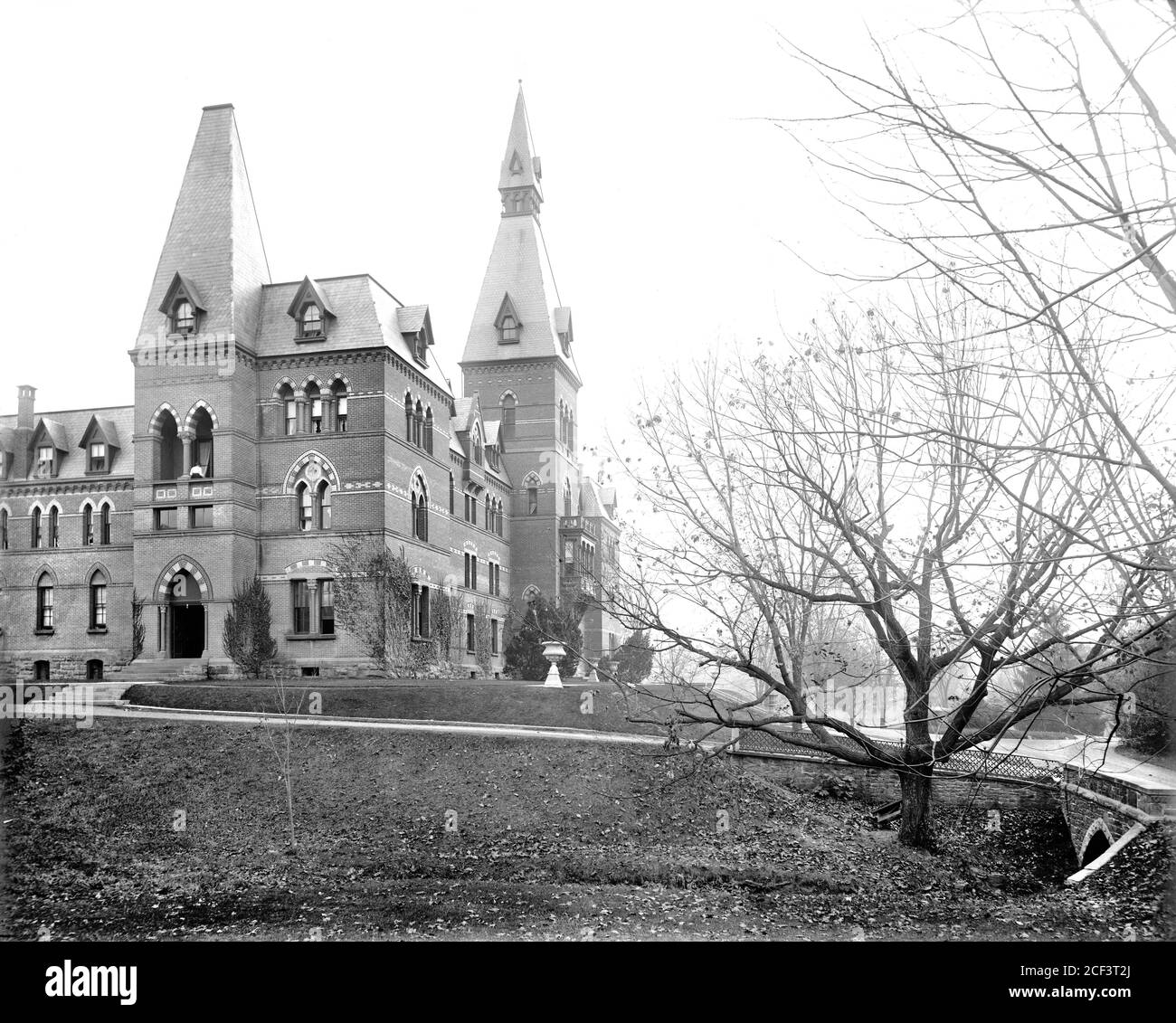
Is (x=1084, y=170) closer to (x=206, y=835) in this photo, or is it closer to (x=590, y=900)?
(x=590, y=900)

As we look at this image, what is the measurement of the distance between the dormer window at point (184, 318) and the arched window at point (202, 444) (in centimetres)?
256

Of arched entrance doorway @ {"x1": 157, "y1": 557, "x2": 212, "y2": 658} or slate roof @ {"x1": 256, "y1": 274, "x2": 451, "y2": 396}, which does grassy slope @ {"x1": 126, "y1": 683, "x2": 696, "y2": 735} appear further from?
slate roof @ {"x1": 256, "y1": 274, "x2": 451, "y2": 396}

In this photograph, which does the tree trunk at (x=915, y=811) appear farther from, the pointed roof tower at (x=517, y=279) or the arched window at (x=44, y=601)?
the pointed roof tower at (x=517, y=279)

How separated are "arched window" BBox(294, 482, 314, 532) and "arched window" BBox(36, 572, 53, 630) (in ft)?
36.0

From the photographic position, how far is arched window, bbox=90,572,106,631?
34.6 metres

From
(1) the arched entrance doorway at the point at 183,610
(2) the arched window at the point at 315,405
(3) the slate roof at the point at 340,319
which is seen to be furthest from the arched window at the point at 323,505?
(3) the slate roof at the point at 340,319

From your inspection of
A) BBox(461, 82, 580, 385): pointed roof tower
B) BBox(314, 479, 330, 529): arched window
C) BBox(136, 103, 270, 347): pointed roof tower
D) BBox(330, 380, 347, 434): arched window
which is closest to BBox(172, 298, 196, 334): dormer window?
BBox(136, 103, 270, 347): pointed roof tower

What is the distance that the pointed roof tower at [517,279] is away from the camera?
158 feet

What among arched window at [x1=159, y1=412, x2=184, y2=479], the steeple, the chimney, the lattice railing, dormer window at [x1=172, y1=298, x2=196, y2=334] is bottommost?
the lattice railing

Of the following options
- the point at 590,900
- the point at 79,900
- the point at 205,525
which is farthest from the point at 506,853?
the point at 205,525

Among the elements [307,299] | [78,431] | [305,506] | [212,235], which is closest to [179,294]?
[212,235]
